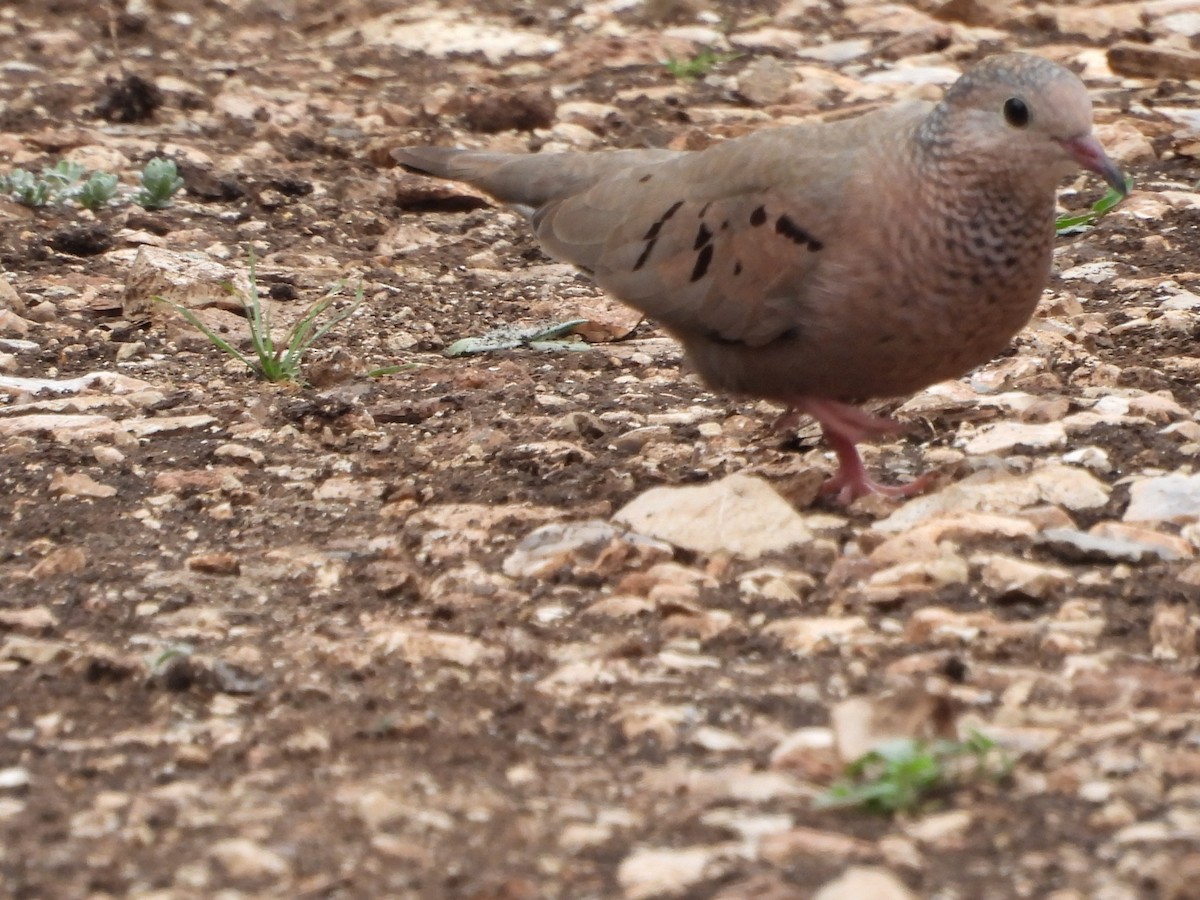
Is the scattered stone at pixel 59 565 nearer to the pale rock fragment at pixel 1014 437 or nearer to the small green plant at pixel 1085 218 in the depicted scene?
the pale rock fragment at pixel 1014 437

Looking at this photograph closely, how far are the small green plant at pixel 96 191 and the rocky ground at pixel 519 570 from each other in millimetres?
118

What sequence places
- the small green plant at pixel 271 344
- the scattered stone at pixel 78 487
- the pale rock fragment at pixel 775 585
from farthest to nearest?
the small green plant at pixel 271 344 → the scattered stone at pixel 78 487 → the pale rock fragment at pixel 775 585

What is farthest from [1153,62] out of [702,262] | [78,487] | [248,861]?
[248,861]

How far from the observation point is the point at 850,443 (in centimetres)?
396

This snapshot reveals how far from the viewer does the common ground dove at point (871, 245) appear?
367cm

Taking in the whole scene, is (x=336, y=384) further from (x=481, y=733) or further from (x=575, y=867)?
(x=575, y=867)

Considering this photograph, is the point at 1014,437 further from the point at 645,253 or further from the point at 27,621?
the point at 27,621

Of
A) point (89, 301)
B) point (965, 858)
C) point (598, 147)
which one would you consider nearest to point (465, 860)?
point (965, 858)

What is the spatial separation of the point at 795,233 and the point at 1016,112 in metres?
0.53

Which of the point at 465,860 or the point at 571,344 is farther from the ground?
the point at 465,860

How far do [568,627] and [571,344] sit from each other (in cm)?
202

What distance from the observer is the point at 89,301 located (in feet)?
17.4

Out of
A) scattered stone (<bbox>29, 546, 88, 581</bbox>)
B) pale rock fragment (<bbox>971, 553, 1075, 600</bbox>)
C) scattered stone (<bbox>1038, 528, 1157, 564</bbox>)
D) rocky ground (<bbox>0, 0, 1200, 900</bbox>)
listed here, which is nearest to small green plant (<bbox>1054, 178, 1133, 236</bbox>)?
rocky ground (<bbox>0, 0, 1200, 900</bbox>)

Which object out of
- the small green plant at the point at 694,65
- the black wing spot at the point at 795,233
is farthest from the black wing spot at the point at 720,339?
the small green plant at the point at 694,65
